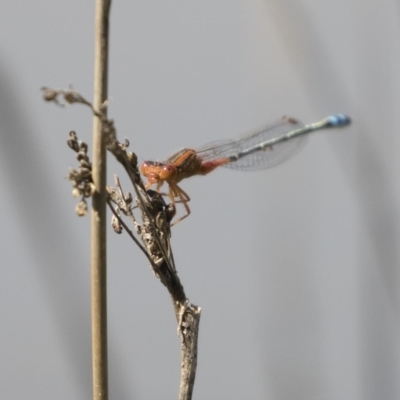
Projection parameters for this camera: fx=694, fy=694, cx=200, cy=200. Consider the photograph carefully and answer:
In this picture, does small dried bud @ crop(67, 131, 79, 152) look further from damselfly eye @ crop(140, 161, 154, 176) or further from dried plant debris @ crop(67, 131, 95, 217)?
damselfly eye @ crop(140, 161, 154, 176)

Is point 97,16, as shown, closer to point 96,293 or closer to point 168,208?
point 96,293

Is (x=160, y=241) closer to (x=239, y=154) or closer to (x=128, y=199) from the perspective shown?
(x=128, y=199)

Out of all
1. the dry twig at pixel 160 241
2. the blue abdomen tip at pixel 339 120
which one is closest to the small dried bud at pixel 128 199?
the dry twig at pixel 160 241

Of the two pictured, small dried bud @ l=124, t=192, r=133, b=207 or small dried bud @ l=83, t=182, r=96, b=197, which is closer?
small dried bud @ l=83, t=182, r=96, b=197

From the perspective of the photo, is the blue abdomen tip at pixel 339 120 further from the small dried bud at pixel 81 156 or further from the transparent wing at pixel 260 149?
the small dried bud at pixel 81 156

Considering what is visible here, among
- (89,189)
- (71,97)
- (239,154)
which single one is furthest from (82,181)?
(239,154)

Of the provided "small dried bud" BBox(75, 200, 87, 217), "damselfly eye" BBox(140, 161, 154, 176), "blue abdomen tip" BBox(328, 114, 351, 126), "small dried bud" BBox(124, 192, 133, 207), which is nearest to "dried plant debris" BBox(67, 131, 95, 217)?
"small dried bud" BBox(75, 200, 87, 217)
